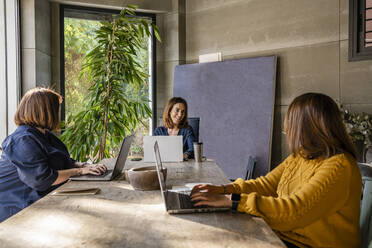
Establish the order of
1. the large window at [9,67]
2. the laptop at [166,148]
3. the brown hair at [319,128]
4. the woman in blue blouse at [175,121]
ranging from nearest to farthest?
the brown hair at [319,128] < the laptop at [166,148] < the woman in blue blouse at [175,121] < the large window at [9,67]

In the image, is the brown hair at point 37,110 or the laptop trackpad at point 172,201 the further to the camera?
the brown hair at point 37,110

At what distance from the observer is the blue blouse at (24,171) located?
5.69ft

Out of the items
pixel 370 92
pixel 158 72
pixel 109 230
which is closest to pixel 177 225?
pixel 109 230

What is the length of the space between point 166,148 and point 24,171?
3.16 feet

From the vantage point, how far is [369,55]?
3.46 m

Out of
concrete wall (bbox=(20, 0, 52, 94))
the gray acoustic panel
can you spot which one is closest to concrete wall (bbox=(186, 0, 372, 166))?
the gray acoustic panel

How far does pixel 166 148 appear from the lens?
2.35 metres

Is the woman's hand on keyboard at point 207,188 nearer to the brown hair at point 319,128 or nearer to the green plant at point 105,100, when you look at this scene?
the brown hair at point 319,128

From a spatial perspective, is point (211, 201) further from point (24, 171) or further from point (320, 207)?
point (24, 171)

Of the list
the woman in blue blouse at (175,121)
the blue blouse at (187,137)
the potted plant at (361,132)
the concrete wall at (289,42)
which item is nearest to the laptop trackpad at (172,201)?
the blue blouse at (187,137)

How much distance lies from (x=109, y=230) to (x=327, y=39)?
3592 millimetres

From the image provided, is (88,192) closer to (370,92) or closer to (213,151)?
(213,151)

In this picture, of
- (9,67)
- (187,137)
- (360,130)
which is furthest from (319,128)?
(9,67)

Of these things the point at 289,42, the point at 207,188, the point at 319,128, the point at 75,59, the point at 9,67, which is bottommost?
the point at 207,188
